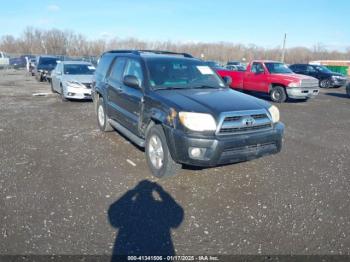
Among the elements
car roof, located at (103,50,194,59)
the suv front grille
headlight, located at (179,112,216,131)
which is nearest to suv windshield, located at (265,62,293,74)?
car roof, located at (103,50,194,59)

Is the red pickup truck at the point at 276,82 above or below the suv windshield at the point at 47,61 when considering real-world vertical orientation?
below

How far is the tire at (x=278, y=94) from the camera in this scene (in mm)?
13016

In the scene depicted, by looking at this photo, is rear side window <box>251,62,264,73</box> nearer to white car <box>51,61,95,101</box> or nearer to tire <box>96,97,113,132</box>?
white car <box>51,61,95,101</box>

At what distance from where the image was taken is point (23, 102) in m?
11.9

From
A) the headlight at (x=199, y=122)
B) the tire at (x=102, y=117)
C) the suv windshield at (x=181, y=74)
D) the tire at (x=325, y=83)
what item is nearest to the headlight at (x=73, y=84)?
the tire at (x=102, y=117)

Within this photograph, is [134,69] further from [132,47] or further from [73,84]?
[132,47]

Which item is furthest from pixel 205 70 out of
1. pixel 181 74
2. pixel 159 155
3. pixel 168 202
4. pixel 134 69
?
pixel 168 202

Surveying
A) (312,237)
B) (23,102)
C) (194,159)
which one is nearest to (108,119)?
(194,159)

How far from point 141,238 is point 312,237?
6.00ft

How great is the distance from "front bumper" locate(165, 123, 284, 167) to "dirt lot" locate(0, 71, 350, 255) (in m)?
0.48

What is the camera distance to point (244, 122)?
4230 mm

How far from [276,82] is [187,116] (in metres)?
10.2

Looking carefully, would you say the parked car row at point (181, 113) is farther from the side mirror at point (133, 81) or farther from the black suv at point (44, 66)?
the black suv at point (44, 66)

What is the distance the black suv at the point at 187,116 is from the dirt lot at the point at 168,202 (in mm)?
499
